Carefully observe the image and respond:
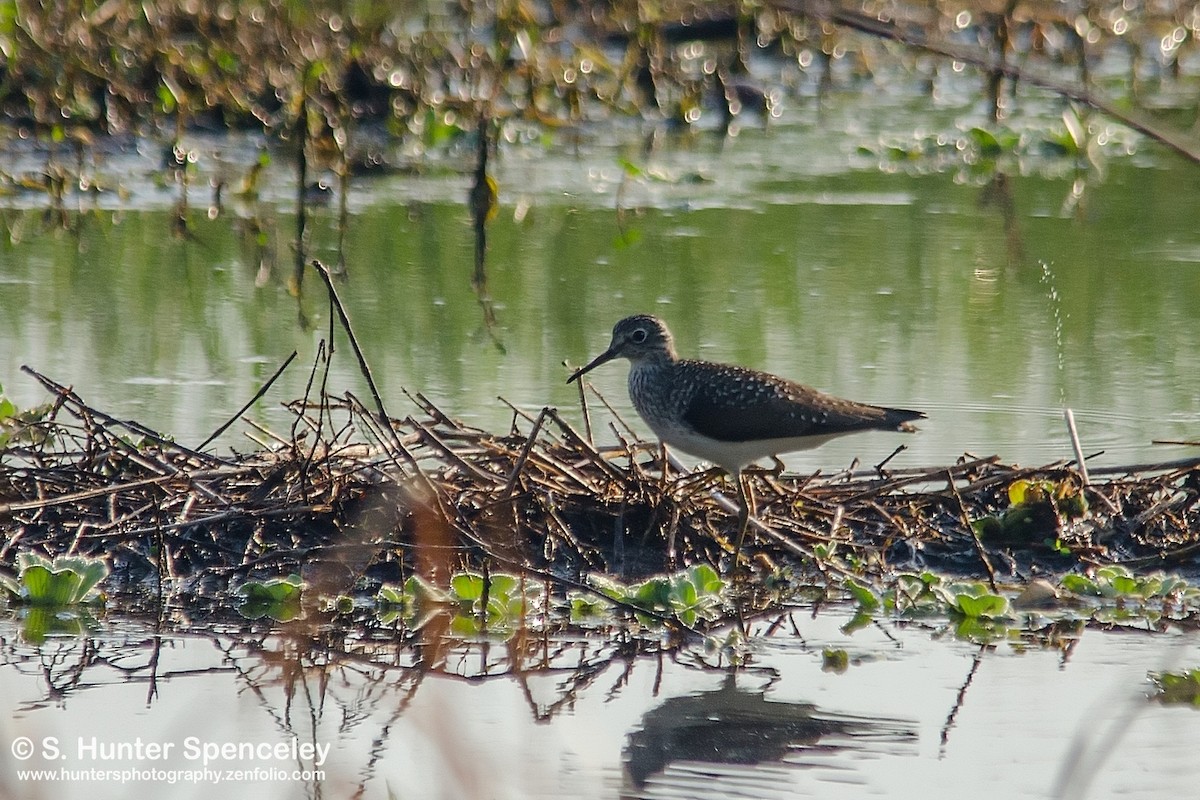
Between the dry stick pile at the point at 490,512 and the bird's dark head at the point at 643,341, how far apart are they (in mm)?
551

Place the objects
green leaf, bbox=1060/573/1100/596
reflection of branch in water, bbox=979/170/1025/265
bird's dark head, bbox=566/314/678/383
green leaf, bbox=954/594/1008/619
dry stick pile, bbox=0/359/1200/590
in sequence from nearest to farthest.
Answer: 1. green leaf, bbox=954/594/1008/619
2. green leaf, bbox=1060/573/1100/596
3. dry stick pile, bbox=0/359/1200/590
4. bird's dark head, bbox=566/314/678/383
5. reflection of branch in water, bbox=979/170/1025/265

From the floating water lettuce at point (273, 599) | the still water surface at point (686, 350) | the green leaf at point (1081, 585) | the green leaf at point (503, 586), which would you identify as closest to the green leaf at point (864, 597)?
the still water surface at point (686, 350)

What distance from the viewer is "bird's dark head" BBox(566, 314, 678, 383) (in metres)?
7.01

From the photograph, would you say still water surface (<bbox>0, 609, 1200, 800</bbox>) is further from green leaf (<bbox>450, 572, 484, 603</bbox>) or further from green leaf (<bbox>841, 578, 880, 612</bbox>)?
green leaf (<bbox>450, 572, 484, 603</bbox>)

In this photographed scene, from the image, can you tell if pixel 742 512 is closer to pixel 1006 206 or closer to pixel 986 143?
pixel 1006 206

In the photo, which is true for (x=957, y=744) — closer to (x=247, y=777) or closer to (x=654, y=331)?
(x=247, y=777)

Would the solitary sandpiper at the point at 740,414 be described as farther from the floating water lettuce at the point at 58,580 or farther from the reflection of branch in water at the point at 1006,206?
the reflection of branch in water at the point at 1006,206

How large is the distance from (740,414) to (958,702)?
67.6 inches

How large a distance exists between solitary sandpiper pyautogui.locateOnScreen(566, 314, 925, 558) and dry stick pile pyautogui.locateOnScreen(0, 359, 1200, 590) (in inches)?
6.7

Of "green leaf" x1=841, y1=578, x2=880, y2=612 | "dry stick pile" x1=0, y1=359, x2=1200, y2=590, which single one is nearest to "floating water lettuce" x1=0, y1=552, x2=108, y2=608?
"dry stick pile" x1=0, y1=359, x2=1200, y2=590

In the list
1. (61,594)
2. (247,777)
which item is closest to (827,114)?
(61,594)

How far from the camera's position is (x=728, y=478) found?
6.94 m

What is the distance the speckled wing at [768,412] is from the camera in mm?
6328

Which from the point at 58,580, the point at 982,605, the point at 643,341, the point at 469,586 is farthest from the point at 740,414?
the point at 58,580
